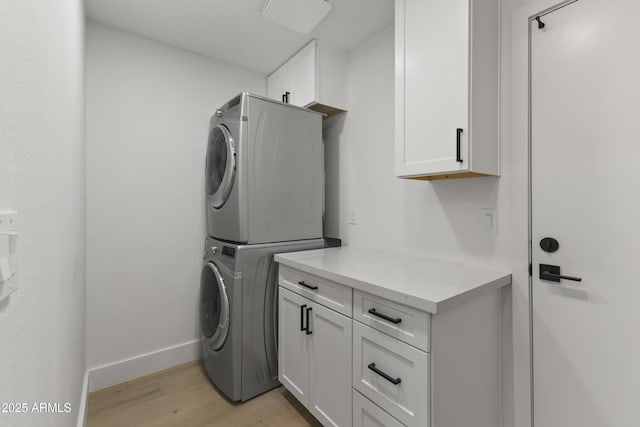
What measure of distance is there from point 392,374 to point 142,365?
6.38ft

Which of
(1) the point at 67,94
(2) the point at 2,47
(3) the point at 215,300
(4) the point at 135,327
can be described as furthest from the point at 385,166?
(4) the point at 135,327

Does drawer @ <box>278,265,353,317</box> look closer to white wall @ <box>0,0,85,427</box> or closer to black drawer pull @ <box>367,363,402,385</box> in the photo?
black drawer pull @ <box>367,363,402,385</box>

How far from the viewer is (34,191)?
0.61 m

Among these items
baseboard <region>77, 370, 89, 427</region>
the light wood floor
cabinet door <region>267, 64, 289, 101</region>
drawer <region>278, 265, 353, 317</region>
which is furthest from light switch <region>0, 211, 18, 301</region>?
cabinet door <region>267, 64, 289, 101</region>

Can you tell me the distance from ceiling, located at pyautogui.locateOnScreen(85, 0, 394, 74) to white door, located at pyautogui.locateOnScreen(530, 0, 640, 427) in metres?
1.09

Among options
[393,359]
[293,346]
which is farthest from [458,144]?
[293,346]

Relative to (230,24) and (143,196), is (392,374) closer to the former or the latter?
(143,196)

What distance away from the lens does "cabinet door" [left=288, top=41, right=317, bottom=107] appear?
7.47 feet

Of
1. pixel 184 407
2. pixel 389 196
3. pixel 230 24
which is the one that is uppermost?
pixel 230 24

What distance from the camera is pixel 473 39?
1345 millimetres

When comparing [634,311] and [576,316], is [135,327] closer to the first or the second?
[576,316]

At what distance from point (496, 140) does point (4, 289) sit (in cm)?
177

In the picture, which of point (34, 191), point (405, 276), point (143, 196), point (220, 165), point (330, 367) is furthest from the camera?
point (143, 196)

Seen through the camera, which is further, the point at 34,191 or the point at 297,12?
the point at 297,12
